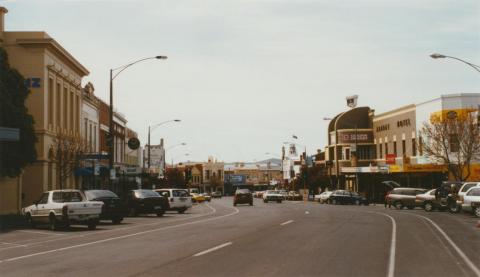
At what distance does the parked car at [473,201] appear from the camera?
109 ft

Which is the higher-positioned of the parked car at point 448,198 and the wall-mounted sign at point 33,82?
the wall-mounted sign at point 33,82

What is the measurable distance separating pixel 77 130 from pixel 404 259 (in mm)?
43266

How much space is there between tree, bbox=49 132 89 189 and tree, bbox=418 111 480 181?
26.7 meters

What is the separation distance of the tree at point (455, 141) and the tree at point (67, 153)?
26.7m

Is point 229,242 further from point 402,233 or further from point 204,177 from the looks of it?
point 204,177

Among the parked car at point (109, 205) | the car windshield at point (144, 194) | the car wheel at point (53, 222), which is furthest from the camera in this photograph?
the car windshield at point (144, 194)

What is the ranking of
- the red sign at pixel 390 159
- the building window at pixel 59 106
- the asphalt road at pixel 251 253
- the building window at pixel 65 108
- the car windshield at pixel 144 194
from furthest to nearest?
the red sign at pixel 390 159 → the building window at pixel 65 108 → the building window at pixel 59 106 → the car windshield at pixel 144 194 → the asphalt road at pixel 251 253

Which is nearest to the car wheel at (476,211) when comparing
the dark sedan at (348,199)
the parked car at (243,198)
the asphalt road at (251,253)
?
the asphalt road at (251,253)

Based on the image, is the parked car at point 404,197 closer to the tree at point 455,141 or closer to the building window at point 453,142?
the tree at point 455,141

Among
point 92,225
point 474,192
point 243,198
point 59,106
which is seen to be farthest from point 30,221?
point 243,198

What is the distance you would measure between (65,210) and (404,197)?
1141 inches

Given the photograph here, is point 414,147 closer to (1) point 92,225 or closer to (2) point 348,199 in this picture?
(2) point 348,199

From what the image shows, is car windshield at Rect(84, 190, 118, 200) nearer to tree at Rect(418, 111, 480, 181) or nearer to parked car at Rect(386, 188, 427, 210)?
parked car at Rect(386, 188, 427, 210)

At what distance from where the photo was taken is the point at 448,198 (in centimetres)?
3972
